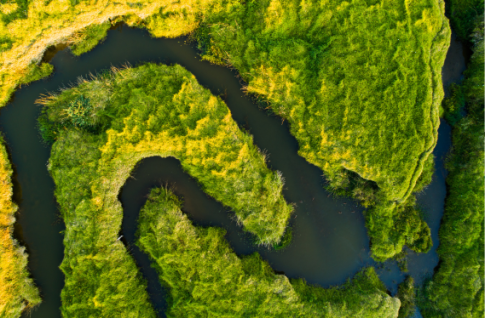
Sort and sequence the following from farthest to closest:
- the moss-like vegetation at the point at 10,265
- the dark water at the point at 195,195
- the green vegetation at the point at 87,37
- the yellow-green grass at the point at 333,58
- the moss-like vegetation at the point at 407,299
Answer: the moss-like vegetation at the point at 407,299
the dark water at the point at 195,195
the green vegetation at the point at 87,37
the moss-like vegetation at the point at 10,265
the yellow-green grass at the point at 333,58

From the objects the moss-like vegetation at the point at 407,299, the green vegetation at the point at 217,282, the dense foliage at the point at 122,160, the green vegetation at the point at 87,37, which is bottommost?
the moss-like vegetation at the point at 407,299

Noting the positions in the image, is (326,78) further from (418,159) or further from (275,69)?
(418,159)

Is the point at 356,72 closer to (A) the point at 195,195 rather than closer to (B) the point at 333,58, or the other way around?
(B) the point at 333,58

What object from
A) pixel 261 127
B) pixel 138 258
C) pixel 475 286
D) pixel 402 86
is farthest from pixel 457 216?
pixel 138 258

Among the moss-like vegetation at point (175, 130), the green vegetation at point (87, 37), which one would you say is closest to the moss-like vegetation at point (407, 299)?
the moss-like vegetation at point (175, 130)

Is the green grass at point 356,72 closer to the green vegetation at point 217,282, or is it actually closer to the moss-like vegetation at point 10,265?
the green vegetation at point 217,282

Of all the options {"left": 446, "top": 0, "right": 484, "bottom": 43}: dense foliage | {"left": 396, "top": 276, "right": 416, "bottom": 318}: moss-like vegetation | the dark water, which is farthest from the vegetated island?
{"left": 396, "top": 276, "right": 416, "bottom": 318}: moss-like vegetation

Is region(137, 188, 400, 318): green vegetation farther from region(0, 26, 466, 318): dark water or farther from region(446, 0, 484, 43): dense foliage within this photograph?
region(446, 0, 484, 43): dense foliage

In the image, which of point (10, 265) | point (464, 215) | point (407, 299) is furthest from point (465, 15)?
point (10, 265)
